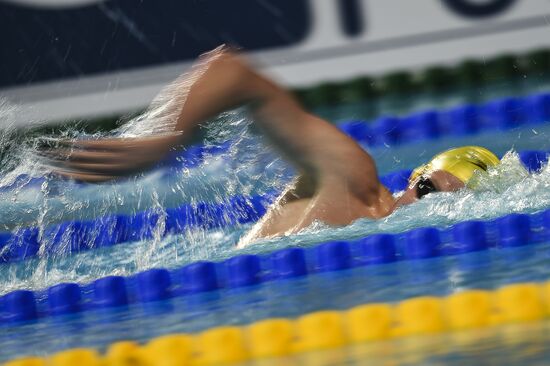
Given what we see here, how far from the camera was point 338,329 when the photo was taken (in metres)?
2.40

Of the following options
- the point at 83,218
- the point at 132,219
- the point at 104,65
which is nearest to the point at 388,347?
the point at 132,219

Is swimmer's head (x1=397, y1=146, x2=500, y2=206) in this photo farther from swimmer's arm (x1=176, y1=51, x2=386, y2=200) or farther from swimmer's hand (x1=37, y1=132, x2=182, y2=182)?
swimmer's hand (x1=37, y1=132, x2=182, y2=182)

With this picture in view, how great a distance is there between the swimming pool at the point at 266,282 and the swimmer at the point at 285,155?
0.21ft

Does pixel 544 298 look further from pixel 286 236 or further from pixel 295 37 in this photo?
pixel 295 37

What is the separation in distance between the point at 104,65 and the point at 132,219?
321 cm

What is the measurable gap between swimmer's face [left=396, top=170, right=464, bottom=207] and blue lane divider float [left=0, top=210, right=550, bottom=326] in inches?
10.8

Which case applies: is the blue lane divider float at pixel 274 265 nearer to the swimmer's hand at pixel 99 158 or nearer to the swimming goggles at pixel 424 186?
the swimming goggles at pixel 424 186

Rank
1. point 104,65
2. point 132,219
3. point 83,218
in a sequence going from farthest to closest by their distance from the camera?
point 104,65, point 83,218, point 132,219

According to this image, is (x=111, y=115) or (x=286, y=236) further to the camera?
(x=111, y=115)

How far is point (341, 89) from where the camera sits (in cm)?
722

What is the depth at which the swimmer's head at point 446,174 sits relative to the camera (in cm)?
353

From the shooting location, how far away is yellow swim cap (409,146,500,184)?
140 inches

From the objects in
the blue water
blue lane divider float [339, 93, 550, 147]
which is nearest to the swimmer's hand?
the blue water

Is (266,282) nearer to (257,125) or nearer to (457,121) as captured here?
(257,125)
